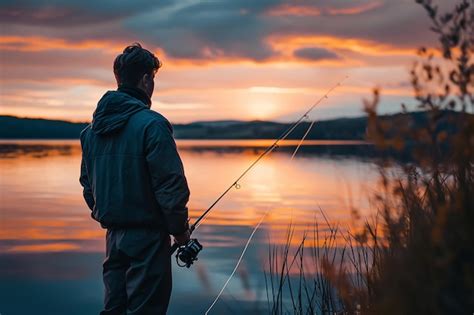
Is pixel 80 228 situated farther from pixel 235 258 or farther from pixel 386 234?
pixel 386 234

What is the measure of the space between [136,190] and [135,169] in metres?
0.12

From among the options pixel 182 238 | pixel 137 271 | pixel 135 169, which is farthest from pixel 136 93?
pixel 137 271

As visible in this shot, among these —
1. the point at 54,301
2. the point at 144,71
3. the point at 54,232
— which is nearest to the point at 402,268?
the point at 144,71

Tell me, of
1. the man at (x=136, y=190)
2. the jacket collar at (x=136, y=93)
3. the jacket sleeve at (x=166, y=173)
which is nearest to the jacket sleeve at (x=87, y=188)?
the man at (x=136, y=190)

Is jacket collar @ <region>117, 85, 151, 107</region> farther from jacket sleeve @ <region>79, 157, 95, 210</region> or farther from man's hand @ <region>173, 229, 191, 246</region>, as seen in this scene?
man's hand @ <region>173, 229, 191, 246</region>

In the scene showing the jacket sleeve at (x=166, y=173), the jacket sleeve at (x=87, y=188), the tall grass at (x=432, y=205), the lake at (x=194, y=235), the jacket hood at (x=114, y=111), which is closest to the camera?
the tall grass at (x=432, y=205)

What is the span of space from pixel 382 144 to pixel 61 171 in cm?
3706

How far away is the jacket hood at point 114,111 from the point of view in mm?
4168

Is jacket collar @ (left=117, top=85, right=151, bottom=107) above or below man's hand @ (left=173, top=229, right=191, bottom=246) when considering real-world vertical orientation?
above

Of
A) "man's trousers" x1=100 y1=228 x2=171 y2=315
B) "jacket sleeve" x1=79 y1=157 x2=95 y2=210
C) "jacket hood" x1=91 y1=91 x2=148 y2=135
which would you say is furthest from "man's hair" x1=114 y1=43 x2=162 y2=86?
"man's trousers" x1=100 y1=228 x2=171 y2=315

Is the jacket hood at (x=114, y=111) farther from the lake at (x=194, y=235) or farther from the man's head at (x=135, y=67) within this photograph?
the lake at (x=194, y=235)

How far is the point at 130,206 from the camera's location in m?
4.10

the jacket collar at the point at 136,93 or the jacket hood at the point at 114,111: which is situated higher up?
the jacket collar at the point at 136,93

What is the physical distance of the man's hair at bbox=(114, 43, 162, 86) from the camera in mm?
4258
